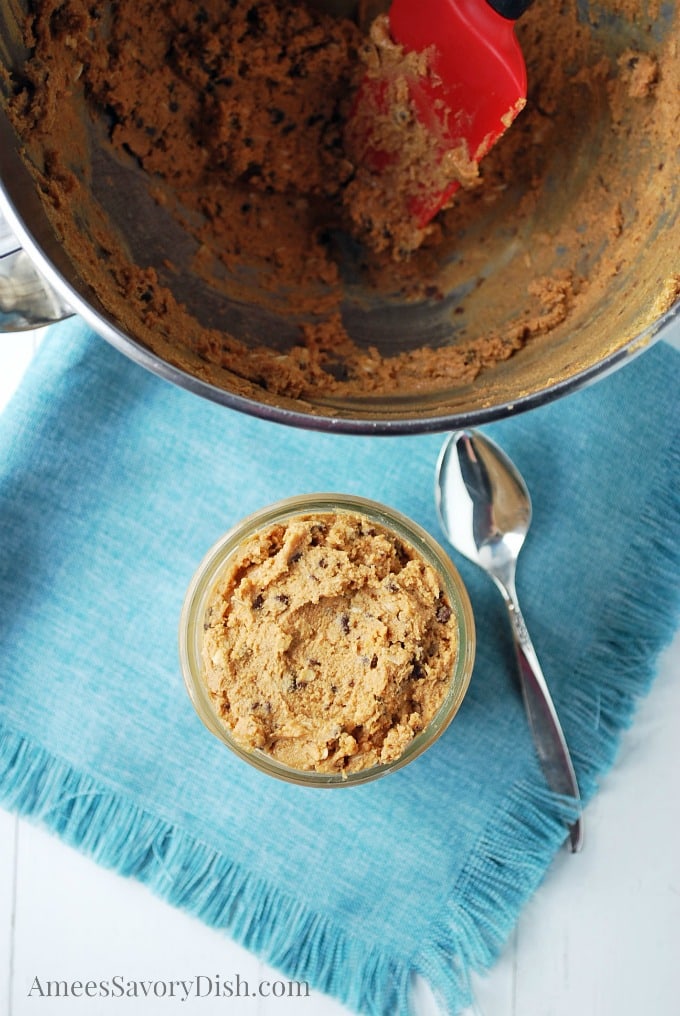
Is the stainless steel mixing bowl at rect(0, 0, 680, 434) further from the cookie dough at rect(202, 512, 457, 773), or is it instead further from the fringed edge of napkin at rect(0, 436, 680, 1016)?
the fringed edge of napkin at rect(0, 436, 680, 1016)

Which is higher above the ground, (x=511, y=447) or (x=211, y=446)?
(x=511, y=447)

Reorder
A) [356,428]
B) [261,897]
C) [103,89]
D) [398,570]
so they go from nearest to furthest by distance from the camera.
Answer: [356,428] → [103,89] → [398,570] → [261,897]

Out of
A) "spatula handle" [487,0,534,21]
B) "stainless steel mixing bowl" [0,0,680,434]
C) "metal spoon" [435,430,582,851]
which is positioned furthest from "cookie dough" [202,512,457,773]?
"spatula handle" [487,0,534,21]

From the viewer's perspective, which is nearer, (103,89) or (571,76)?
(103,89)

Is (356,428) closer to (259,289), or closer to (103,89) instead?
(259,289)

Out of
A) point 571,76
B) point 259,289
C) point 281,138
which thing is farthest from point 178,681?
point 571,76

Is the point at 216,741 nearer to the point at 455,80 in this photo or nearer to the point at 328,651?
the point at 328,651

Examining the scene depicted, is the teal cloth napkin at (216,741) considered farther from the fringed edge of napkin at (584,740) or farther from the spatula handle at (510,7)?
the spatula handle at (510,7)

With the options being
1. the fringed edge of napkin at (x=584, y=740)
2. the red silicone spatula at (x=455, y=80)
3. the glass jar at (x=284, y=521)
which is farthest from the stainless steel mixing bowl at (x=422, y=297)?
the fringed edge of napkin at (x=584, y=740)
